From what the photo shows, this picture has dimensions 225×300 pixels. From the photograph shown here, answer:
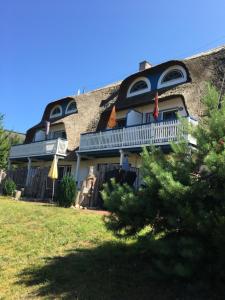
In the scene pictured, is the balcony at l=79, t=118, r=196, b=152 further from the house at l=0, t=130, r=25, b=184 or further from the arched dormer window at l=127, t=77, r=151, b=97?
the house at l=0, t=130, r=25, b=184

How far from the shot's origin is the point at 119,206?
611 centimetres

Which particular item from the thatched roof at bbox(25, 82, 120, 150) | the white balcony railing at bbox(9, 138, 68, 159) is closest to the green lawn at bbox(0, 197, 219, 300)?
the white balcony railing at bbox(9, 138, 68, 159)

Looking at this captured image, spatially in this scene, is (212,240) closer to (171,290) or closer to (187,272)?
(187,272)

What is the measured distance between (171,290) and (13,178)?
2217 cm

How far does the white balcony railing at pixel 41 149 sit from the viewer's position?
24922 mm

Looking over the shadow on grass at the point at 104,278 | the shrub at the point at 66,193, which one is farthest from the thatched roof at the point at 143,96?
the shadow on grass at the point at 104,278

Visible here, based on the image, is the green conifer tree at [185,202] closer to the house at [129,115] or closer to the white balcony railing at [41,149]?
the house at [129,115]

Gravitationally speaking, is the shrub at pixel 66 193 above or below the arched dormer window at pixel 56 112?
below

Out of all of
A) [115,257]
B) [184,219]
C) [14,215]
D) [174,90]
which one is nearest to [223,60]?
[174,90]

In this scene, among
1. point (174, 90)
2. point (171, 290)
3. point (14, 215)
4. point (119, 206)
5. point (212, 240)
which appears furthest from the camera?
point (174, 90)

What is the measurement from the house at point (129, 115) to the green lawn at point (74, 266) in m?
7.64

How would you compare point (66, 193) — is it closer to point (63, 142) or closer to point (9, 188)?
point (9, 188)

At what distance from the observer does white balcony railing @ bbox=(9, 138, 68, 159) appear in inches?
981

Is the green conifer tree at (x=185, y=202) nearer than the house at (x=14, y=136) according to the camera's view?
Yes
